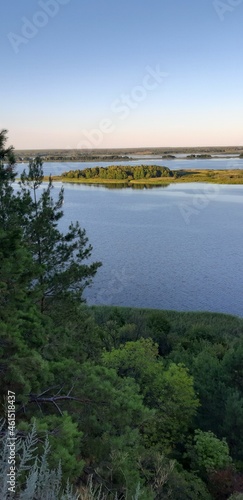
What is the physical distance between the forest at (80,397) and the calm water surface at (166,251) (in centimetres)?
1479

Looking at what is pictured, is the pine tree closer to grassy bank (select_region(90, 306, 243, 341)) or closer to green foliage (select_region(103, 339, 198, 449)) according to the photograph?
green foliage (select_region(103, 339, 198, 449))

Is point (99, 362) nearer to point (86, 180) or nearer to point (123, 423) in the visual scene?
point (123, 423)

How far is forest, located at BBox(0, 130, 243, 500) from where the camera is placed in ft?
23.2

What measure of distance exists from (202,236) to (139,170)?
9774cm

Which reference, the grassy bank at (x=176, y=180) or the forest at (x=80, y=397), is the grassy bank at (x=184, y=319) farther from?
the grassy bank at (x=176, y=180)

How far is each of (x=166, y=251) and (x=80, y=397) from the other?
49.2 meters

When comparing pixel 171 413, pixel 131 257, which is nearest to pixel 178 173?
pixel 131 257

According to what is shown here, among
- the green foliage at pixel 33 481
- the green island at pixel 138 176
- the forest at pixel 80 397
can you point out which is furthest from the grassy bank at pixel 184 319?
the green island at pixel 138 176

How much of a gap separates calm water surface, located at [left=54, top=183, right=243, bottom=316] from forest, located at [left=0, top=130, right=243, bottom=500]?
48.5 feet

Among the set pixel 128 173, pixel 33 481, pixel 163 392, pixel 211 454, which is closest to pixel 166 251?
pixel 163 392

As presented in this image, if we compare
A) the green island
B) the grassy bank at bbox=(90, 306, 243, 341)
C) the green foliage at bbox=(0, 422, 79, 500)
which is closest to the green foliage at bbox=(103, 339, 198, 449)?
the green foliage at bbox=(0, 422, 79, 500)

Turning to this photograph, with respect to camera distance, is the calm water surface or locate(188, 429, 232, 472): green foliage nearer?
locate(188, 429, 232, 472): green foliage

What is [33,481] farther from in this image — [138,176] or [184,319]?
[138,176]

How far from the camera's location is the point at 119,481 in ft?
27.2
